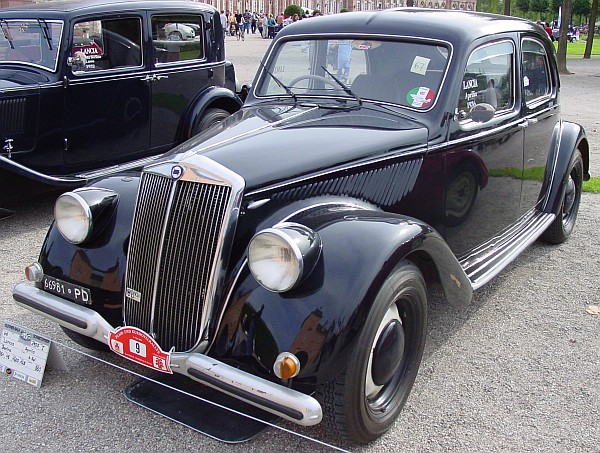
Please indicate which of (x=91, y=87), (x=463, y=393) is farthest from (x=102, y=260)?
(x=91, y=87)

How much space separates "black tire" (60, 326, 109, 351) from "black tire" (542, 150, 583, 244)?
364 cm

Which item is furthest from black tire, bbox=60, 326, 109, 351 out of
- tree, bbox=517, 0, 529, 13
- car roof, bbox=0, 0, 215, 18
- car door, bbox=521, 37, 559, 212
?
tree, bbox=517, 0, 529, 13

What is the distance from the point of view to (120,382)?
3.35 m

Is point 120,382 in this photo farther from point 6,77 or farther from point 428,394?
point 6,77

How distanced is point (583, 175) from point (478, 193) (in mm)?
2257

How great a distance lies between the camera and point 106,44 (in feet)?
21.2

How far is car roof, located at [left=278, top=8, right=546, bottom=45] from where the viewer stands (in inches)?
154

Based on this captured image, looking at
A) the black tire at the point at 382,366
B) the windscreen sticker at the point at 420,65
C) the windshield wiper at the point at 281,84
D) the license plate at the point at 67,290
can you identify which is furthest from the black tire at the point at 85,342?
the windscreen sticker at the point at 420,65

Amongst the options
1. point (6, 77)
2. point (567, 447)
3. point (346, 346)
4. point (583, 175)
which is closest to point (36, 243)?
point (6, 77)

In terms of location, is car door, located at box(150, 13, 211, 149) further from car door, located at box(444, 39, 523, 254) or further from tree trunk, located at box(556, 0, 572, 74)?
tree trunk, located at box(556, 0, 572, 74)

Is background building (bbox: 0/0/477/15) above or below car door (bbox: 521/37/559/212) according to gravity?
→ above

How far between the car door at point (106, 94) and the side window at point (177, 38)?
0.25 m

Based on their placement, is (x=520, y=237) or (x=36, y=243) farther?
(x=36, y=243)

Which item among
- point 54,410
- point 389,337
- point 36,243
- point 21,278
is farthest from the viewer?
point 36,243
